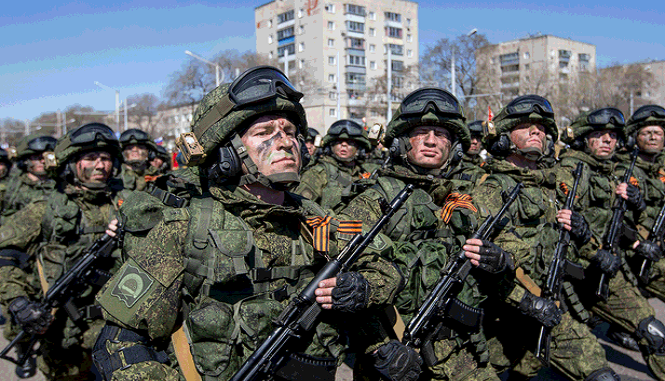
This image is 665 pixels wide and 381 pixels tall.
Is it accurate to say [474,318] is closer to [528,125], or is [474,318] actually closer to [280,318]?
[280,318]

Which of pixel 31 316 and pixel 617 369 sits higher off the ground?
pixel 31 316

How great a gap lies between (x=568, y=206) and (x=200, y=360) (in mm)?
4087

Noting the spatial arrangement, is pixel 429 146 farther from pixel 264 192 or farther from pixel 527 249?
pixel 264 192

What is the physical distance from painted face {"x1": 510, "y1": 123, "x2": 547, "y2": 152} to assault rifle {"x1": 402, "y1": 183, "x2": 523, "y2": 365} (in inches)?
74.0

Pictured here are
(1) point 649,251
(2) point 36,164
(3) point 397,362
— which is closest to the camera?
(3) point 397,362

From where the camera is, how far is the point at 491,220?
4.12 metres

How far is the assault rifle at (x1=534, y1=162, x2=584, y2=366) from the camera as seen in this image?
4.53 meters

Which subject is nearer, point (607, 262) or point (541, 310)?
point (541, 310)

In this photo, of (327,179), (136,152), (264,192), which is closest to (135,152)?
(136,152)

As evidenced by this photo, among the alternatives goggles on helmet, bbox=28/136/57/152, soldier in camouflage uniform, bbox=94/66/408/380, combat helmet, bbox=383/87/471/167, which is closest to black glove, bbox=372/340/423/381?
soldier in camouflage uniform, bbox=94/66/408/380

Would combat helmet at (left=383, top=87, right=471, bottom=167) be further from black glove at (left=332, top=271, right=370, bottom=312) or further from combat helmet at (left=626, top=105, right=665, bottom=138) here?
combat helmet at (left=626, top=105, right=665, bottom=138)

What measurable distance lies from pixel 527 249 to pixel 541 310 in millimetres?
580

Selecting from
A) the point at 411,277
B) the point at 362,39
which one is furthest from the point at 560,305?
the point at 362,39

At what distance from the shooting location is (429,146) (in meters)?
4.18
